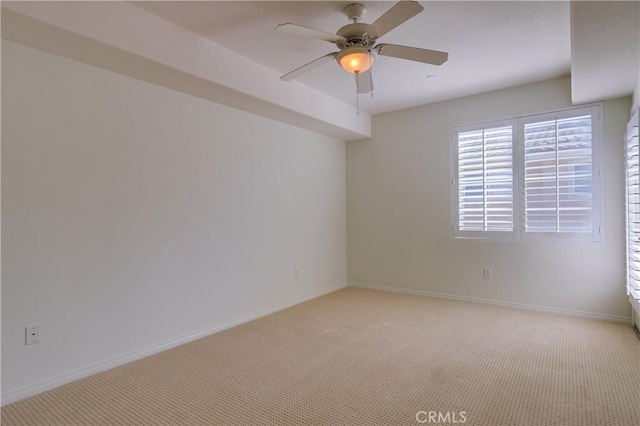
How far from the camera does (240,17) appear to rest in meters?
2.52

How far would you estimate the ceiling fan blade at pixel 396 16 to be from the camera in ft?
6.05

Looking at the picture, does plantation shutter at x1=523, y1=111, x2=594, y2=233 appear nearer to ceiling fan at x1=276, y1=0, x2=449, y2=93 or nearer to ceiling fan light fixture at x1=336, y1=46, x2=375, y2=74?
ceiling fan at x1=276, y1=0, x2=449, y2=93

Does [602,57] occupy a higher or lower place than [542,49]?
lower

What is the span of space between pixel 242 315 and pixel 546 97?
395cm

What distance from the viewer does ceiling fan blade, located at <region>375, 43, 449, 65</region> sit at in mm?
2295

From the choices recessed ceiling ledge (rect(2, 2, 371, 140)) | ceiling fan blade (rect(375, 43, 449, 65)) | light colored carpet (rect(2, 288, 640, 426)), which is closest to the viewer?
light colored carpet (rect(2, 288, 640, 426))

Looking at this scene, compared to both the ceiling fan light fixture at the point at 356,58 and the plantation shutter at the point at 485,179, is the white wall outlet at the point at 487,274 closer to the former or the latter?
the plantation shutter at the point at 485,179

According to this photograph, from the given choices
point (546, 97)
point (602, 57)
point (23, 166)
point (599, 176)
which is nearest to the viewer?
point (23, 166)

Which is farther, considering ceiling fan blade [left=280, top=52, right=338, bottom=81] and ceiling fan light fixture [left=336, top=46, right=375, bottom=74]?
ceiling fan blade [left=280, top=52, right=338, bottom=81]

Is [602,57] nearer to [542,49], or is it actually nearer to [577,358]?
[542,49]

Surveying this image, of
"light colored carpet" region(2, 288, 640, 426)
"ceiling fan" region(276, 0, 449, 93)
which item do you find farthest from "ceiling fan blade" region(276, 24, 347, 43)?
"light colored carpet" region(2, 288, 640, 426)

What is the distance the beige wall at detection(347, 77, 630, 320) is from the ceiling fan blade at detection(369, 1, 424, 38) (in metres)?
2.57

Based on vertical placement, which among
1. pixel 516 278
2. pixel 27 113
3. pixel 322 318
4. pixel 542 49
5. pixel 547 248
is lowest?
pixel 322 318

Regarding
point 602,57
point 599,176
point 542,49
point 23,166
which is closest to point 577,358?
point 599,176
